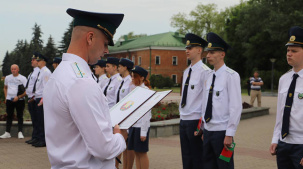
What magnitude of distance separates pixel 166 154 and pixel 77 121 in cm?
708

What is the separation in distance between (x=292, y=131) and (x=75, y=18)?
2.97 m

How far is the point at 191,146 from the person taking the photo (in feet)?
18.9

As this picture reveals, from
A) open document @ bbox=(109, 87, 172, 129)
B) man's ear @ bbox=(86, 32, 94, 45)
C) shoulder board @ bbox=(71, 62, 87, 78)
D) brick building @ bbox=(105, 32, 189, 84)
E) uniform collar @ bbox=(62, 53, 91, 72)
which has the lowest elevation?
brick building @ bbox=(105, 32, 189, 84)

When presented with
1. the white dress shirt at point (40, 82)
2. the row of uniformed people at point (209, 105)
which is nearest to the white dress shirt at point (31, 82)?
the white dress shirt at point (40, 82)

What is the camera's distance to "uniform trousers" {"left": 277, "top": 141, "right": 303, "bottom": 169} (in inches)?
160

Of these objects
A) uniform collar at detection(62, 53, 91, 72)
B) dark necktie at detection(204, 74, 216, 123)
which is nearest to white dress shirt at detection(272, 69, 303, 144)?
dark necktie at detection(204, 74, 216, 123)

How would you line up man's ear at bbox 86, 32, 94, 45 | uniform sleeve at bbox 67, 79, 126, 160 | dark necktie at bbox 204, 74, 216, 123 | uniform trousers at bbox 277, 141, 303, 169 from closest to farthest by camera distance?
uniform sleeve at bbox 67, 79, 126, 160 → man's ear at bbox 86, 32, 94, 45 → uniform trousers at bbox 277, 141, 303, 169 → dark necktie at bbox 204, 74, 216, 123

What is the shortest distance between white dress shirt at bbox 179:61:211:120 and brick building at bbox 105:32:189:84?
64011mm

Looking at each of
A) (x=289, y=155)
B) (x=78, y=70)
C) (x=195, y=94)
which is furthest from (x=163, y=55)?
(x=78, y=70)

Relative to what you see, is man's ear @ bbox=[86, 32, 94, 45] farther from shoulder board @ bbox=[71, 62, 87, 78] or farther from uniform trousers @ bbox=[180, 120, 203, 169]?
uniform trousers @ bbox=[180, 120, 203, 169]

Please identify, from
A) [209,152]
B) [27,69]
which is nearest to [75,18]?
[209,152]

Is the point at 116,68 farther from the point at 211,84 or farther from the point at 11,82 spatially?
the point at 11,82

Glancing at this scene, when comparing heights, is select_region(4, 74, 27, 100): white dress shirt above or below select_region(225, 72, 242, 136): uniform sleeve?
below

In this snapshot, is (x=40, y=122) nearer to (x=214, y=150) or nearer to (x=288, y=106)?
(x=214, y=150)
